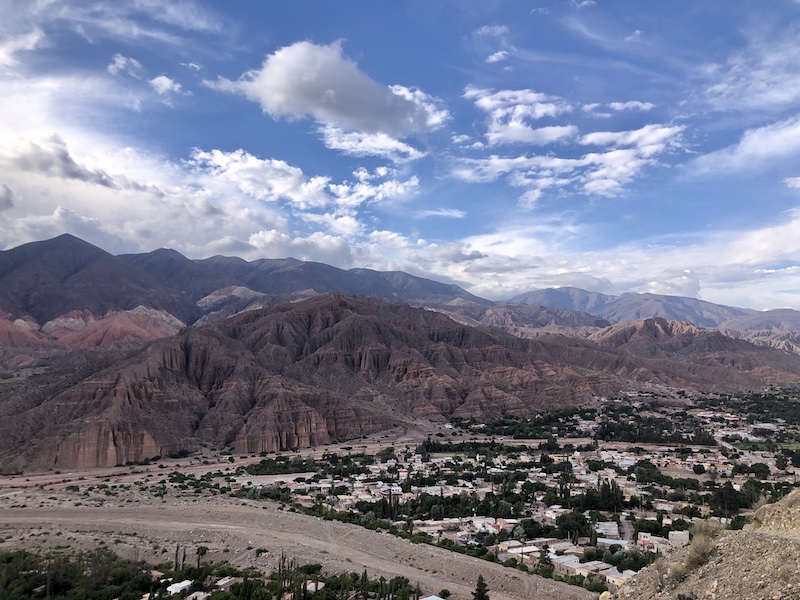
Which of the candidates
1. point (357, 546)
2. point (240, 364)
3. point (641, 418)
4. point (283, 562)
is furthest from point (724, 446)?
point (240, 364)

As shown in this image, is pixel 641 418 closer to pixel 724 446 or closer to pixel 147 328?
pixel 724 446

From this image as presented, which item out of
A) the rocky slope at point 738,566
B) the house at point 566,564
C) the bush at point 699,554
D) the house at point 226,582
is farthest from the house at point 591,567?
the house at point 226,582

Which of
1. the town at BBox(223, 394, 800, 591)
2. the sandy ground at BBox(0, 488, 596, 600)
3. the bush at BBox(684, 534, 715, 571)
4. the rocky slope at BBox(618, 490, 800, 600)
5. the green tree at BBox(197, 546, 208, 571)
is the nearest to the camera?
the rocky slope at BBox(618, 490, 800, 600)

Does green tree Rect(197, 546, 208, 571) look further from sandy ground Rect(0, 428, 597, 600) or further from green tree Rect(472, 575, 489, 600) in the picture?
green tree Rect(472, 575, 489, 600)

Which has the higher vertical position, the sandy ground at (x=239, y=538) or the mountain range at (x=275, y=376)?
the mountain range at (x=275, y=376)

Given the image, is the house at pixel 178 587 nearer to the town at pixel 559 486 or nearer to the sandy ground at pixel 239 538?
the sandy ground at pixel 239 538

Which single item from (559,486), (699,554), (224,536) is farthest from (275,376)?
(699,554)

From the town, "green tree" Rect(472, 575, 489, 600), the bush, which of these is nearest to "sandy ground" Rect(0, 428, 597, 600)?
"green tree" Rect(472, 575, 489, 600)
